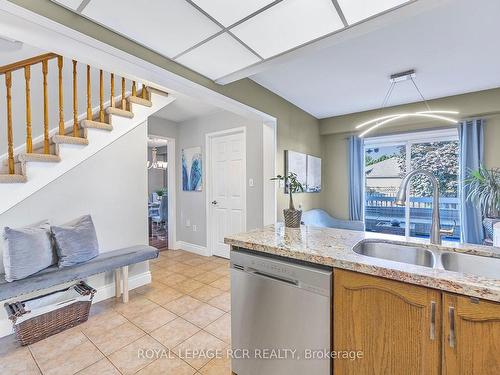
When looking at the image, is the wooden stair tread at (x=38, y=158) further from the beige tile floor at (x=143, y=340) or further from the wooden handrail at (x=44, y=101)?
the beige tile floor at (x=143, y=340)

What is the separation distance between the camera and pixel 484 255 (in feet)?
3.92

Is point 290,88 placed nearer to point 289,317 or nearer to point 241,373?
point 289,317

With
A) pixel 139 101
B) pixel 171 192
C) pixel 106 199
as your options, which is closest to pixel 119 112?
pixel 139 101

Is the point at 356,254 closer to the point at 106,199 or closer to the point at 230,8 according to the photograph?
the point at 230,8

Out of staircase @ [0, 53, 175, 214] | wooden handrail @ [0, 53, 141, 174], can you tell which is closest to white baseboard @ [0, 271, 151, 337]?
staircase @ [0, 53, 175, 214]

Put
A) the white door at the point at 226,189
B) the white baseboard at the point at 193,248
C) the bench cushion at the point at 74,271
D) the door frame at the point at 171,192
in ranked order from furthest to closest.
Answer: the door frame at the point at 171,192 → the white baseboard at the point at 193,248 → the white door at the point at 226,189 → the bench cushion at the point at 74,271

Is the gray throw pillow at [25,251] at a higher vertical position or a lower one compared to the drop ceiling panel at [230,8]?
lower

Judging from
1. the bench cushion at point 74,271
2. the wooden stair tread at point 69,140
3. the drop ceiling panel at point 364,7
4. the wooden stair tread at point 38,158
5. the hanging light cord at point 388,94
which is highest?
the hanging light cord at point 388,94

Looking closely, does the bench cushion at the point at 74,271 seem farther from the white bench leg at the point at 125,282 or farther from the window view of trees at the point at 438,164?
the window view of trees at the point at 438,164

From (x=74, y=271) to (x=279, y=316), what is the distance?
6.09 ft

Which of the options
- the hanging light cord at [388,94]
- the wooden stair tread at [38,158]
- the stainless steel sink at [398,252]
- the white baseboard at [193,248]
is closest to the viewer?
the stainless steel sink at [398,252]

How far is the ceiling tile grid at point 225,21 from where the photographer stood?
136 cm

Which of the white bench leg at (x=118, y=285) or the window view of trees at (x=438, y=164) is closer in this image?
the white bench leg at (x=118, y=285)

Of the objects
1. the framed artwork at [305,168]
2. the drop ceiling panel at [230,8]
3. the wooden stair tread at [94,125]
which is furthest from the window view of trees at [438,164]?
the wooden stair tread at [94,125]
